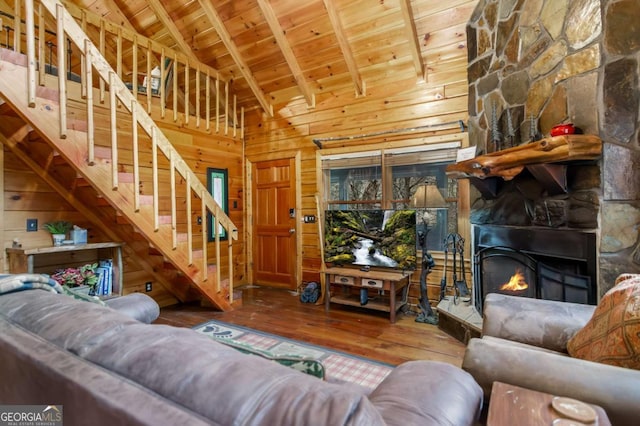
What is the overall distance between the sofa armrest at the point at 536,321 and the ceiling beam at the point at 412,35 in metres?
2.85

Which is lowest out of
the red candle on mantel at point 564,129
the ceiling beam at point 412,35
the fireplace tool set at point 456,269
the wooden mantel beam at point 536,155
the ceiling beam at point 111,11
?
the fireplace tool set at point 456,269

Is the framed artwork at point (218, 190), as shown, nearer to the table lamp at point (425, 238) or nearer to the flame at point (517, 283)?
the table lamp at point (425, 238)

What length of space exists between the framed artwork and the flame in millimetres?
3730

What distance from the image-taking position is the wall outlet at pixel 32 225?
331 centimetres

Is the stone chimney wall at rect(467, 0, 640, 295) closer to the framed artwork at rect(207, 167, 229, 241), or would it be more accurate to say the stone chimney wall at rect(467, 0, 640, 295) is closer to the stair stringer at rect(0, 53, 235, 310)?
the stair stringer at rect(0, 53, 235, 310)

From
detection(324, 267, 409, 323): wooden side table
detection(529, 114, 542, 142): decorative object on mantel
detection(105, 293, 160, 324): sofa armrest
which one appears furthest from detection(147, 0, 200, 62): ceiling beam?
detection(529, 114, 542, 142): decorative object on mantel

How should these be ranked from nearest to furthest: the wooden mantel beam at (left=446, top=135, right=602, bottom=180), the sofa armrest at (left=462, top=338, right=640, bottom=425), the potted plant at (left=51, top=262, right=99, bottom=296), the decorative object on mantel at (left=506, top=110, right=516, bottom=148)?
the sofa armrest at (left=462, top=338, right=640, bottom=425)
the wooden mantel beam at (left=446, top=135, right=602, bottom=180)
the decorative object on mantel at (left=506, top=110, right=516, bottom=148)
the potted plant at (left=51, top=262, right=99, bottom=296)

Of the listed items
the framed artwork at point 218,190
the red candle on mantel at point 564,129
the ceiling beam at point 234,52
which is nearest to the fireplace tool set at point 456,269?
the red candle on mantel at point 564,129

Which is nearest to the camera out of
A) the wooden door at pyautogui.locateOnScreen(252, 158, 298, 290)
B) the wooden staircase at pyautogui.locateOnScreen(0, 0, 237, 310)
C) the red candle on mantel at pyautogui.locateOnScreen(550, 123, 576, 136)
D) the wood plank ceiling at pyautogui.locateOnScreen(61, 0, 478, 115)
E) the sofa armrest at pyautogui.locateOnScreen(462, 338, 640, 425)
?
the sofa armrest at pyautogui.locateOnScreen(462, 338, 640, 425)

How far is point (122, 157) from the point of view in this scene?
388 cm

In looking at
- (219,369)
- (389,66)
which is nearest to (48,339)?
(219,369)

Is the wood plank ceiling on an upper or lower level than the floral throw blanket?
upper

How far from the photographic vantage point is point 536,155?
2213mm

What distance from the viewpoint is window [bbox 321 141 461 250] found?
3859 mm
